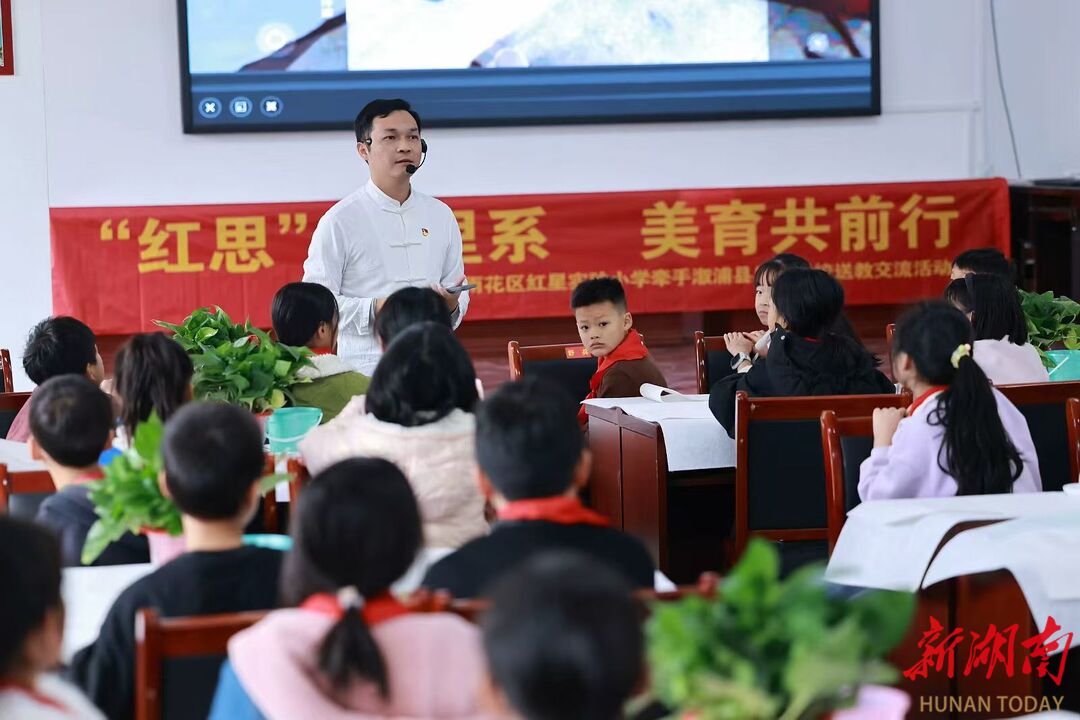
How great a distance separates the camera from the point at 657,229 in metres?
6.71

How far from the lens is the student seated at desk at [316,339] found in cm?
332

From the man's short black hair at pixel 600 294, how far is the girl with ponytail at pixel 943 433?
60.5 inches

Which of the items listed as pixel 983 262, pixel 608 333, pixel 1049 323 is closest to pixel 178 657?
pixel 608 333

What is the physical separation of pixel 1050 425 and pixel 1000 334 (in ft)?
2.07

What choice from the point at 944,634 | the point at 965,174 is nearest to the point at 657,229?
the point at 965,174

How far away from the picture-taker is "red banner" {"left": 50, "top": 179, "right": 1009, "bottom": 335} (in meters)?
6.45

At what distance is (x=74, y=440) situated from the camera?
2.46m

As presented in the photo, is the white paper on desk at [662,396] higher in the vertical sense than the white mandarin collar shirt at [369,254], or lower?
lower

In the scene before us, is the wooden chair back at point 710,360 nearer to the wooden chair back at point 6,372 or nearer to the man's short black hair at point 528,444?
the wooden chair back at point 6,372

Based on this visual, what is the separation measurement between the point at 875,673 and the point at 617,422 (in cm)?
241

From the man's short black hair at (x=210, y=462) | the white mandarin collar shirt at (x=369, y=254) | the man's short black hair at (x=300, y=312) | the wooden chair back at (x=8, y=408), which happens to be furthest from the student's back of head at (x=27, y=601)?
the white mandarin collar shirt at (x=369, y=254)

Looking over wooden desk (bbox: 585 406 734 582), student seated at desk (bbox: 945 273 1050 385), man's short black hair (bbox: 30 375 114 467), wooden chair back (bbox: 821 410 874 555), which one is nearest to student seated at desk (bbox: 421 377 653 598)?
man's short black hair (bbox: 30 375 114 467)

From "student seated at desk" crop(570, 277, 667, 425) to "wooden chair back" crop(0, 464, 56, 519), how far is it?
192 cm

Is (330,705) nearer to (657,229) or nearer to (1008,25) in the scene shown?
(657,229)
